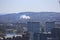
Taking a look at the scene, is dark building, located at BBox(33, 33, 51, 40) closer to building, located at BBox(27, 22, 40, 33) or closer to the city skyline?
building, located at BBox(27, 22, 40, 33)

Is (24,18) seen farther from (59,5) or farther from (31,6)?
(59,5)

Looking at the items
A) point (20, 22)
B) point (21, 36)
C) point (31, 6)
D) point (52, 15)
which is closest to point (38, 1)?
point (31, 6)

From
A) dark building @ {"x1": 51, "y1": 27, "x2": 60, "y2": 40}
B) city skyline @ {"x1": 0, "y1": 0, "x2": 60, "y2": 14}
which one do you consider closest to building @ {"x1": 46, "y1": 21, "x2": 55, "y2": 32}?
dark building @ {"x1": 51, "y1": 27, "x2": 60, "y2": 40}

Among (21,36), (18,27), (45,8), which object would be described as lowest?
(21,36)

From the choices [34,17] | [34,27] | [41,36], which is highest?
[34,17]

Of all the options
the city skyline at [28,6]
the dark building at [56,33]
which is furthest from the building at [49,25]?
the city skyline at [28,6]

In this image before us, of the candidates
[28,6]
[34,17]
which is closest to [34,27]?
[34,17]

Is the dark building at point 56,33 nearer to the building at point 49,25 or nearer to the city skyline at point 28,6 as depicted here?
the building at point 49,25

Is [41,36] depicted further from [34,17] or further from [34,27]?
[34,17]
